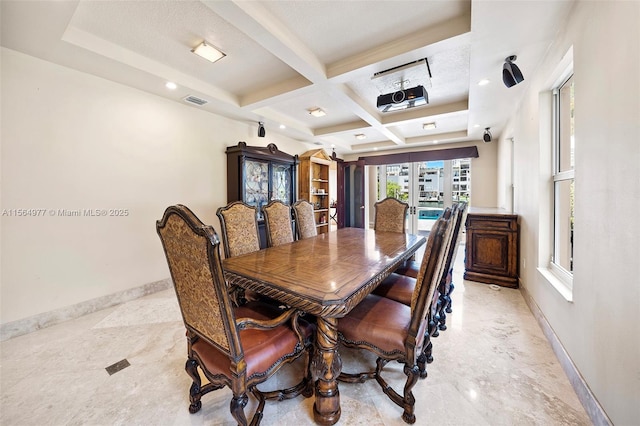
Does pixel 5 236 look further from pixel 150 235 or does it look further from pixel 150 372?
pixel 150 372

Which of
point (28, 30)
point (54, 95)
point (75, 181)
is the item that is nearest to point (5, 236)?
point (75, 181)

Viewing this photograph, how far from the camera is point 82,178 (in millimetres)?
2562

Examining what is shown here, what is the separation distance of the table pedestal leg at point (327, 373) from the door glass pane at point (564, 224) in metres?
1.94

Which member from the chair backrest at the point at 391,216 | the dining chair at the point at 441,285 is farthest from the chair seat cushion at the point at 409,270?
the chair backrest at the point at 391,216

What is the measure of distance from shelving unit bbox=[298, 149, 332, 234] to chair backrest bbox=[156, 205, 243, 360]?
4.05 meters

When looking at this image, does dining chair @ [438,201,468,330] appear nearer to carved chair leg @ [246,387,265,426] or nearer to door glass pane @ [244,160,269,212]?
carved chair leg @ [246,387,265,426]

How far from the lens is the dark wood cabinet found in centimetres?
378

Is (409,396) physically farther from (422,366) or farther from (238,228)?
(238,228)

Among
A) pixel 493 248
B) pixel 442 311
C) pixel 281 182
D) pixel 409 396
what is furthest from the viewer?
pixel 281 182

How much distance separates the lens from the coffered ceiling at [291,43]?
1.74 meters

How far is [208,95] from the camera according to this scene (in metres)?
3.00

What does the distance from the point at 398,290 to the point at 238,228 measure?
60.4 inches

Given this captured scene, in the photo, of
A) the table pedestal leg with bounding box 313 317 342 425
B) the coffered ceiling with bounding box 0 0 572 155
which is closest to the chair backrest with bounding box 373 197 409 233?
the coffered ceiling with bounding box 0 0 572 155

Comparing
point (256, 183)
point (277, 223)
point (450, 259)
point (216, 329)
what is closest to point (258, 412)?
point (216, 329)
